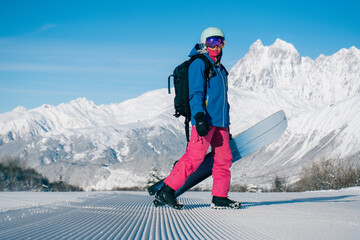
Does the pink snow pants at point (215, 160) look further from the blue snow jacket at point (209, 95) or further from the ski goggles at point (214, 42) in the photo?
the ski goggles at point (214, 42)

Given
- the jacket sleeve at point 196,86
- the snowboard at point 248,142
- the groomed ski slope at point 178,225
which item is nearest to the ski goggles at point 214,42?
the jacket sleeve at point 196,86

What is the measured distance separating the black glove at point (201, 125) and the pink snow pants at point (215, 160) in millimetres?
184

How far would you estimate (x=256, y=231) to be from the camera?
296 centimetres

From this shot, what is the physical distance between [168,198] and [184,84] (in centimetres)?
143

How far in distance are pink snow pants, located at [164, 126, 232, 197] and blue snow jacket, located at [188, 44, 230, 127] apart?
0.48ft

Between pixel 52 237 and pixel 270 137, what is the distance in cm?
412

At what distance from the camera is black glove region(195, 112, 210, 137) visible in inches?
175

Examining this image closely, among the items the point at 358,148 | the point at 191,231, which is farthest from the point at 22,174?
the point at 358,148

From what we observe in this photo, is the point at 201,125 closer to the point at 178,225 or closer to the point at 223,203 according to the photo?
the point at 223,203

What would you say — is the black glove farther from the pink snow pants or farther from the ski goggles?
the ski goggles

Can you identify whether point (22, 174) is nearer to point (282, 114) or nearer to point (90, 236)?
point (282, 114)

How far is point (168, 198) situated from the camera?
15.1ft

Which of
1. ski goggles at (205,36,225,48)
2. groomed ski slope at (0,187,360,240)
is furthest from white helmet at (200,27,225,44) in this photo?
groomed ski slope at (0,187,360,240)

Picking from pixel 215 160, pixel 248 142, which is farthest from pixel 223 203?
pixel 248 142
